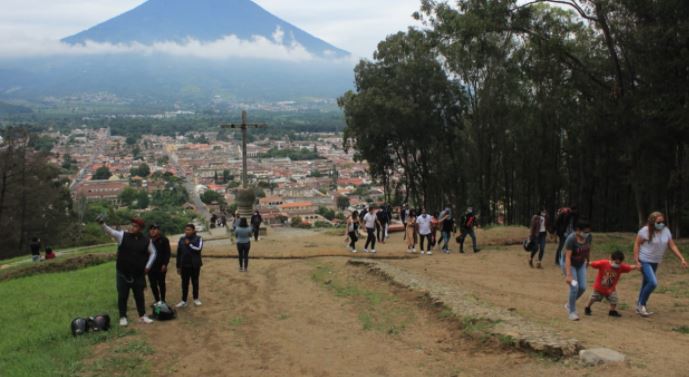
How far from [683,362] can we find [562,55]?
1241cm

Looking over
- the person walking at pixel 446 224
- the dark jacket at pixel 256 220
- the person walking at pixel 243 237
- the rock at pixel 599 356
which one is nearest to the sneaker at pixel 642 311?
the rock at pixel 599 356

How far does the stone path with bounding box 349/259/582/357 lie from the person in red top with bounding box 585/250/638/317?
1.35 metres

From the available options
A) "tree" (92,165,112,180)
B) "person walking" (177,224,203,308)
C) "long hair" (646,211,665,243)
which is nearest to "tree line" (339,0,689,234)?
"long hair" (646,211,665,243)

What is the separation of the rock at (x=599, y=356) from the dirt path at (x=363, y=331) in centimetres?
10

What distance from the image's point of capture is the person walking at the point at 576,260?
7.95 m

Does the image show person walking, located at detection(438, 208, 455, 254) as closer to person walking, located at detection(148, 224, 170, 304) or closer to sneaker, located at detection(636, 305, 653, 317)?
sneaker, located at detection(636, 305, 653, 317)

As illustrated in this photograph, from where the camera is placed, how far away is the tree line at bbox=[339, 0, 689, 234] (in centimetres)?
1593

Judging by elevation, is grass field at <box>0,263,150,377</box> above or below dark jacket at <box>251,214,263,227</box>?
below

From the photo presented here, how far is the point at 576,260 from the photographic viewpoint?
8133 mm

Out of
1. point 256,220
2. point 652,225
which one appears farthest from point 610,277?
point 256,220

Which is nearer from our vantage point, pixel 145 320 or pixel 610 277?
pixel 610 277

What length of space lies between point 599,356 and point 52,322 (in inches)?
281

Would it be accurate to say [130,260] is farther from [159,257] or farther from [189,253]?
[189,253]

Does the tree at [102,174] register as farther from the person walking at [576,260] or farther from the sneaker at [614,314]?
the sneaker at [614,314]
